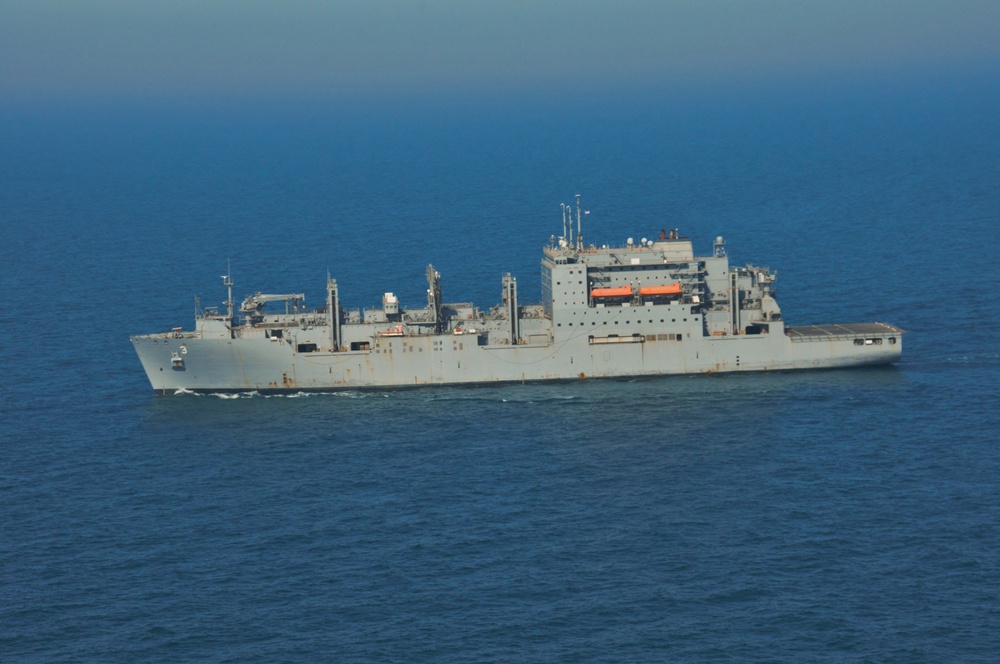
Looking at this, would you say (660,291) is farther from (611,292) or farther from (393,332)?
(393,332)

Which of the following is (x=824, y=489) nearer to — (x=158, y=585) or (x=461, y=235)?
(x=158, y=585)

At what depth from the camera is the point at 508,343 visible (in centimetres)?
8131

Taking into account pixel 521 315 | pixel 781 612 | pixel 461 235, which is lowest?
pixel 781 612

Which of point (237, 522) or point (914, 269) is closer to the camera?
point (237, 522)

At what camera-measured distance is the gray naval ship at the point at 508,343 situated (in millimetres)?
79688

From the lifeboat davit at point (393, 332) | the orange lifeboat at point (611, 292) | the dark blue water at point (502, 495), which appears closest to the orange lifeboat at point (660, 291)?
the orange lifeboat at point (611, 292)

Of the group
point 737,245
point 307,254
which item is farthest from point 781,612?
point 307,254

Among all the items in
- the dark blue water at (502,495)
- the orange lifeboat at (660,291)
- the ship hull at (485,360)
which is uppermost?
the orange lifeboat at (660,291)

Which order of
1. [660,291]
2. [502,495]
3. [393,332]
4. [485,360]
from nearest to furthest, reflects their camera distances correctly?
1. [502,495]
2. [485,360]
3. [393,332]
4. [660,291]

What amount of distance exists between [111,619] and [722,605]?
825 inches

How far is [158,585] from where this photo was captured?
54219mm

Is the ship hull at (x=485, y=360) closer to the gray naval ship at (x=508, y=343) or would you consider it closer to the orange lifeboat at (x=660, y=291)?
the gray naval ship at (x=508, y=343)

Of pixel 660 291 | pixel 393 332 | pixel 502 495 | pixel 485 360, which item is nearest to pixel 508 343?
pixel 485 360

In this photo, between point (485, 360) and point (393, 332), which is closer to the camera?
point (485, 360)
